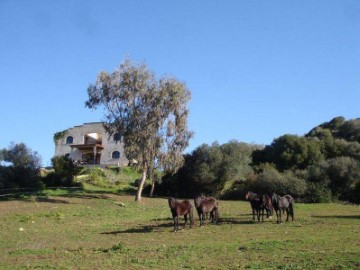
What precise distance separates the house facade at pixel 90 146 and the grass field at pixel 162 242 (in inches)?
1708

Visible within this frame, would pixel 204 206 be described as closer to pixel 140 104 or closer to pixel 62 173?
pixel 140 104

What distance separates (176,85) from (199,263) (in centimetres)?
2735

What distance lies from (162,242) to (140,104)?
22.9 m

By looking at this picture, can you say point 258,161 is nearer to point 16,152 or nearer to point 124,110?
point 124,110

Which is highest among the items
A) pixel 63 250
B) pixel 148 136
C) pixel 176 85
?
pixel 176 85

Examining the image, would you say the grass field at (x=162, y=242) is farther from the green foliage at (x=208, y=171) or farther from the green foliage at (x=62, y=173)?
the green foliage at (x=62, y=173)

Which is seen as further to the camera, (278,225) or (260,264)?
(278,225)

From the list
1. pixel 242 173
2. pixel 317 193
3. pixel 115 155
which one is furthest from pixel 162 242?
pixel 115 155

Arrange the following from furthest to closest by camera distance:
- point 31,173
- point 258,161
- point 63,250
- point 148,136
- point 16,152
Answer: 1. point 16,152
2. point 258,161
3. point 31,173
4. point 148,136
5. point 63,250

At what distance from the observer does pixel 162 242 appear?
1788 centimetres

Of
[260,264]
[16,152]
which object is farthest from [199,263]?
[16,152]

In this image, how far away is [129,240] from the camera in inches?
736

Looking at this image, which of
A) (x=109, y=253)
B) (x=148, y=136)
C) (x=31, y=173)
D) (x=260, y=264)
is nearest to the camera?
(x=260, y=264)

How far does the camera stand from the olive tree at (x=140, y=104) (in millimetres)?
39062
